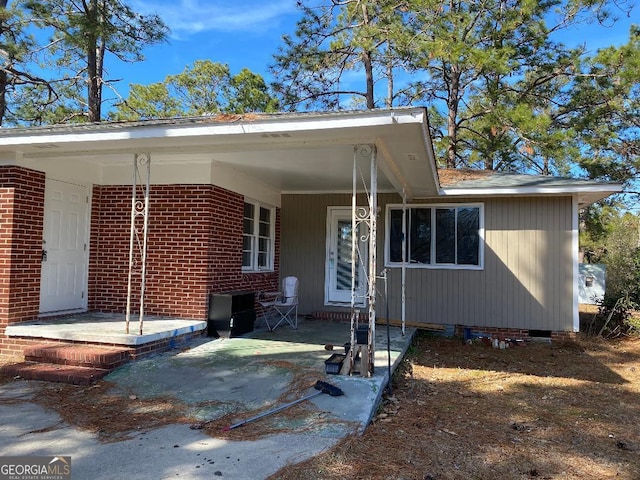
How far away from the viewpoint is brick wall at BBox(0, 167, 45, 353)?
5.61 meters

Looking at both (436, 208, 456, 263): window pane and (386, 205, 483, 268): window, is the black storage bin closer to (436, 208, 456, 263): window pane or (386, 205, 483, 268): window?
(386, 205, 483, 268): window

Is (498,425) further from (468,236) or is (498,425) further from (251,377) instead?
(468,236)

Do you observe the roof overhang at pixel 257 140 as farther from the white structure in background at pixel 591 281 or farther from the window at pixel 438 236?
the white structure in background at pixel 591 281

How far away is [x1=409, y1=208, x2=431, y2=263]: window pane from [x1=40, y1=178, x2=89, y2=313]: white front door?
573 cm

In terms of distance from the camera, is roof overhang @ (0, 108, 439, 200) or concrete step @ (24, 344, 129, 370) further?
concrete step @ (24, 344, 129, 370)

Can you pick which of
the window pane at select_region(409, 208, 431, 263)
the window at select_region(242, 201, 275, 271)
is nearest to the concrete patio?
the window at select_region(242, 201, 275, 271)

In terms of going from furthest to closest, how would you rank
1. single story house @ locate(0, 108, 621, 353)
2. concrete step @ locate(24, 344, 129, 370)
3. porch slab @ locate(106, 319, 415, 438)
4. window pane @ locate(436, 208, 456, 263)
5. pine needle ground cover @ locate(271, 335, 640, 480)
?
1. window pane @ locate(436, 208, 456, 263)
2. single story house @ locate(0, 108, 621, 353)
3. concrete step @ locate(24, 344, 129, 370)
4. porch slab @ locate(106, 319, 415, 438)
5. pine needle ground cover @ locate(271, 335, 640, 480)

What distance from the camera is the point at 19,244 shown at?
5.73m

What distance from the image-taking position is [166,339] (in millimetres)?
5625

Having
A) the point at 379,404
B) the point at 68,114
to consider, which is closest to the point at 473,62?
the point at 379,404

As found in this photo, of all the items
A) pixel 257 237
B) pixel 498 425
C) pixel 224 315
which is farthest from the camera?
A: pixel 257 237

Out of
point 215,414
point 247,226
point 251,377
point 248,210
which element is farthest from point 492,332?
point 215,414

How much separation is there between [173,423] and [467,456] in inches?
88.9

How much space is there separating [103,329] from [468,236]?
635 cm
